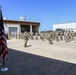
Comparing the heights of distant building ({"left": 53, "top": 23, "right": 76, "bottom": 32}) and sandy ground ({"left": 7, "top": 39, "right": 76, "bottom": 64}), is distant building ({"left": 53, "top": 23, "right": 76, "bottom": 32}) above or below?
above

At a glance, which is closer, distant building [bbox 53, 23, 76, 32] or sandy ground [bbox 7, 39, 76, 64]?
sandy ground [bbox 7, 39, 76, 64]

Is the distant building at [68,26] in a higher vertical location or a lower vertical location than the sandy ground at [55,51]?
higher

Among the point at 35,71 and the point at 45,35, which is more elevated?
the point at 45,35

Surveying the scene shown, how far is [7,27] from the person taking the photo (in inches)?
1125

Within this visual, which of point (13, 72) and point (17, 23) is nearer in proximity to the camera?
point (13, 72)

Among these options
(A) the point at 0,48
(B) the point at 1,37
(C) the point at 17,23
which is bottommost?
(A) the point at 0,48

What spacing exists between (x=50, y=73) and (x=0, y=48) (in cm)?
248

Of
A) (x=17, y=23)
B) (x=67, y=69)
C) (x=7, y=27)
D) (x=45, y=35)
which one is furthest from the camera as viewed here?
(x=17, y=23)

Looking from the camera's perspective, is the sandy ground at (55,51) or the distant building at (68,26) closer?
the sandy ground at (55,51)

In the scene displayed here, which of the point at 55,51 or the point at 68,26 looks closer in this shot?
the point at 55,51

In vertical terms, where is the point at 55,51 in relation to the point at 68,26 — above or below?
below

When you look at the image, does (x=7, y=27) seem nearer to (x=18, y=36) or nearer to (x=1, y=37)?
(x=18, y=36)

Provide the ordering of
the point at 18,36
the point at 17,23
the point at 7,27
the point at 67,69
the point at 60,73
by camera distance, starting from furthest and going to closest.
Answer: the point at 17,23 → the point at 7,27 → the point at 18,36 → the point at 67,69 → the point at 60,73

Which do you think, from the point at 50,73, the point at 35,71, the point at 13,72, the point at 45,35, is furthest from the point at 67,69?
the point at 45,35
